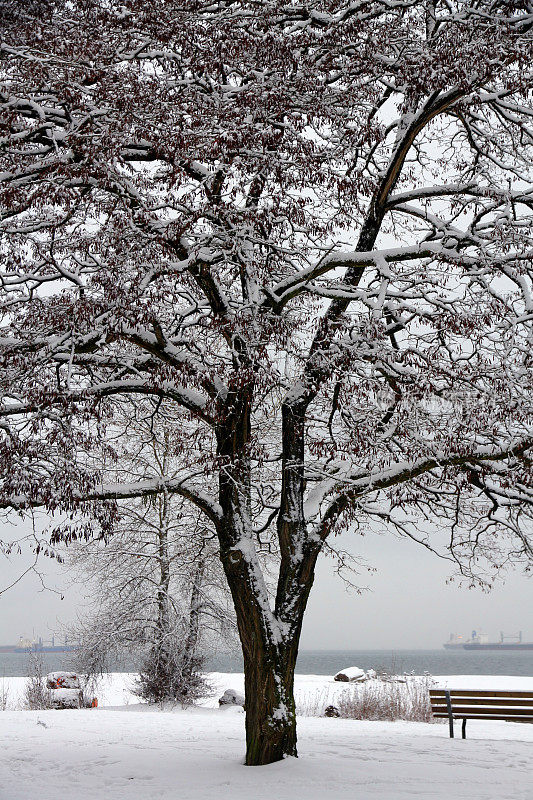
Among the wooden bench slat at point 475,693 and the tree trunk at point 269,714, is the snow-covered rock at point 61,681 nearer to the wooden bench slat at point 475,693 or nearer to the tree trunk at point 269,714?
the wooden bench slat at point 475,693

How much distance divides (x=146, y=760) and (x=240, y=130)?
725 cm

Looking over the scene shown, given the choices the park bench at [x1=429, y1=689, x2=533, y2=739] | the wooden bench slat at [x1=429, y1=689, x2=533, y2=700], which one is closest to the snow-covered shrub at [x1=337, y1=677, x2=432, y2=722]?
the wooden bench slat at [x1=429, y1=689, x2=533, y2=700]

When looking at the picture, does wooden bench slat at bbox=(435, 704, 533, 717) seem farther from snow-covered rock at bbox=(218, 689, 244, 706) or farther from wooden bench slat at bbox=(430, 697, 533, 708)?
snow-covered rock at bbox=(218, 689, 244, 706)

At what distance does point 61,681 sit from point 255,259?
48.3 ft

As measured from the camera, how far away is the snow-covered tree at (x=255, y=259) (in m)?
7.39

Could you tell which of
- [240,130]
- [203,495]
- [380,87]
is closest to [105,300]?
[240,130]

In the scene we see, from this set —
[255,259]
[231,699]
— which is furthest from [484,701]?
[231,699]

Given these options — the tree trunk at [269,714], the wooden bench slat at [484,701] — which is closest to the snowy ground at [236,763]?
the tree trunk at [269,714]

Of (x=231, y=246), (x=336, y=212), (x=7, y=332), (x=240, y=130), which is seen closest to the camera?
(x=240, y=130)

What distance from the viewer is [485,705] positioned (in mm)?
10859

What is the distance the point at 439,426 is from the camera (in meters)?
7.64

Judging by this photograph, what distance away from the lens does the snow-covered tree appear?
7391mm

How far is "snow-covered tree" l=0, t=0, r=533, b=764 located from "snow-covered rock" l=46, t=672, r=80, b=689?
1195cm

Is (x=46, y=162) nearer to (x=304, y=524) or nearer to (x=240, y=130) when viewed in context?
(x=240, y=130)
